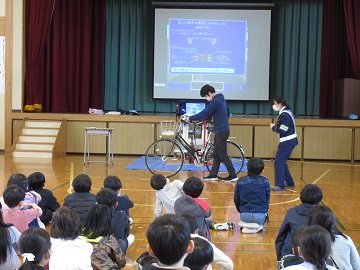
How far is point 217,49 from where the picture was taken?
14.5 m

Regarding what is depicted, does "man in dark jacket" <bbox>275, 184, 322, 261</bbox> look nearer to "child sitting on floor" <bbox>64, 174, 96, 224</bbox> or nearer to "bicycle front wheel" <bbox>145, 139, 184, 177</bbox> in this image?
"child sitting on floor" <bbox>64, 174, 96, 224</bbox>

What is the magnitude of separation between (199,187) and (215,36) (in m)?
9.79

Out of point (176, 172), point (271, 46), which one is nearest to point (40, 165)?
point (176, 172)

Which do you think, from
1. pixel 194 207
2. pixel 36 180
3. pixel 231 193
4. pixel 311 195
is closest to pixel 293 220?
pixel 311 195

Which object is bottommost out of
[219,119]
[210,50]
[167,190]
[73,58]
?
[167,190]

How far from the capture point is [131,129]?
13281 mm

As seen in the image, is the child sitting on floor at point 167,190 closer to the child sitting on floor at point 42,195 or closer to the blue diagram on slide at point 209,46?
the child sitting on floor at point 42,195

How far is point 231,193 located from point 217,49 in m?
6.52

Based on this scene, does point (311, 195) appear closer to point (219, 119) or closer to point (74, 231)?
point (74, 231)

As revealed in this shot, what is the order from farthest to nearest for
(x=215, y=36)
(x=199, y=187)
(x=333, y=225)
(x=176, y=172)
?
(x=215, y=36), (x=176, y=172), (x=199, y=187), (x=333, y=225)

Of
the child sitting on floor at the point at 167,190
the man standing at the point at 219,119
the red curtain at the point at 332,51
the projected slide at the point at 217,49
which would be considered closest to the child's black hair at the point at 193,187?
the child sitting on floor at the point at 167,190

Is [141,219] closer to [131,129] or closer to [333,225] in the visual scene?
[333,225]

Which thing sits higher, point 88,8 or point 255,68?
point 88,8

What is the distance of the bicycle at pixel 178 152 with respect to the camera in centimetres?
976
